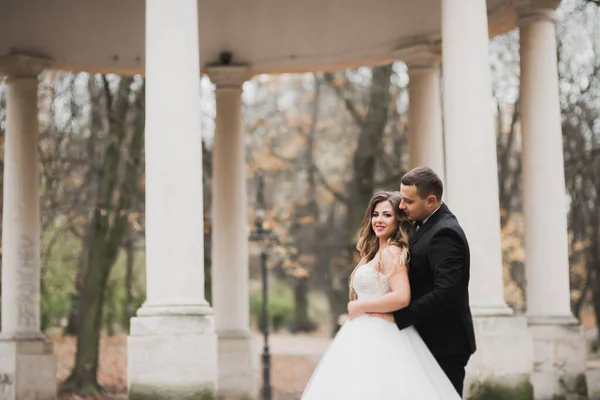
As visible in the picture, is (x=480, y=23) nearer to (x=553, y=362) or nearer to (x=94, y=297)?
(x=553, y=362)

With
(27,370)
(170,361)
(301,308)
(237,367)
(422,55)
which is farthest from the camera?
(301,308)

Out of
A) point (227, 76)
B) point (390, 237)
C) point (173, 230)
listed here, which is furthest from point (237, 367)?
point (390, 237)

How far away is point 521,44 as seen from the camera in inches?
1368

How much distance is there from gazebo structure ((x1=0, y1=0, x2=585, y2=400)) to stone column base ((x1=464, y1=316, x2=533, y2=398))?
0.12 feet

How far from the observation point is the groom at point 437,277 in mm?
14945

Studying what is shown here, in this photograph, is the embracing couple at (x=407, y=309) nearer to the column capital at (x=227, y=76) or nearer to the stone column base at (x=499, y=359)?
the stone column base at (x=499, y=359)

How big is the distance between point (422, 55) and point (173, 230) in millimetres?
16949

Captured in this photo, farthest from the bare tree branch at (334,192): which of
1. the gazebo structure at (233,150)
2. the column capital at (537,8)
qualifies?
the column capital at (537,8)

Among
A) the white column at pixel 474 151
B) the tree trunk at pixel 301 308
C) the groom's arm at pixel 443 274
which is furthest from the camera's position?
the tree trunk at pixel 301 308

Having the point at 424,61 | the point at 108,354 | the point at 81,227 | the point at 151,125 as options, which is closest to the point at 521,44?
the point at 424,61

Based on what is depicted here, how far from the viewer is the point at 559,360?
32.9 m

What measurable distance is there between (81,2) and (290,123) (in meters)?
43.6

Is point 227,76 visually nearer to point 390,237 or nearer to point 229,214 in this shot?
point 229,214

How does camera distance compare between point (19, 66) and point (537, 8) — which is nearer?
point (537, 8)
